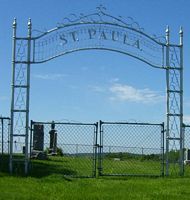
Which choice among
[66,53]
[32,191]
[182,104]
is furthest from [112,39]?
[32,191]

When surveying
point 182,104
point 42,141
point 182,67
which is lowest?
point 42,141

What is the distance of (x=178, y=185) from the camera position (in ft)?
46.0

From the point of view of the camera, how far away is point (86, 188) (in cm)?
1284

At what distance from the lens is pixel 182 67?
1794cm

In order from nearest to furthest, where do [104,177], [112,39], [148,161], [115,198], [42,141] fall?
[115,198]
[104,177]
[112,39]
[42,141]
[148,161]

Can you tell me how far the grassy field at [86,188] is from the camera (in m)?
11.2

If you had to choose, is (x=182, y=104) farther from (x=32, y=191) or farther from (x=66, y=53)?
(x=32, y=191)

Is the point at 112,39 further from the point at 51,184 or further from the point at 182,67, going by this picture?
the point at 51,184

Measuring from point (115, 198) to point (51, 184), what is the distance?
2988 millimetres

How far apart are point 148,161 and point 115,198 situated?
11623mm

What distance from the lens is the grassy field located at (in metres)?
11.2

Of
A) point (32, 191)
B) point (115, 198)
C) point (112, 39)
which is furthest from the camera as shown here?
point (112, 39)

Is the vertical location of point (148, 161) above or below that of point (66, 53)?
below

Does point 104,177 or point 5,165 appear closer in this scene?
point 104,177
